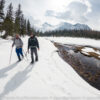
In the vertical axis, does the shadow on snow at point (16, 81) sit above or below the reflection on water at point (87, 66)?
above

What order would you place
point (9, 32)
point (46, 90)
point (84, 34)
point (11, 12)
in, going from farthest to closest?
point (84, 34)
point (11, 12)
point (9, 32)
point (46, 90)

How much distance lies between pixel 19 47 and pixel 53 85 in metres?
5.13

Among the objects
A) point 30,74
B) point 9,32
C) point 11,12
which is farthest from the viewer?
point 11,12

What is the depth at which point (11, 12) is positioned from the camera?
131 ft

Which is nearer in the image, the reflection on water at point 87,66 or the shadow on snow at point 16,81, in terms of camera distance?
the shadow on snow at point 16,81

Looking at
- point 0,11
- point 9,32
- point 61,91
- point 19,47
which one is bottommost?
point 61,91

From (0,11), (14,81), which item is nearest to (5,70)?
(14,81)

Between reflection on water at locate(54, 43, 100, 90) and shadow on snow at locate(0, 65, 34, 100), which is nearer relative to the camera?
shadow on snow at locate(0, 65, 34, 100)

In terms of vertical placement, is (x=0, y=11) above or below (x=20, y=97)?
above

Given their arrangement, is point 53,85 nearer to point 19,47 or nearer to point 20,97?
point 20,97

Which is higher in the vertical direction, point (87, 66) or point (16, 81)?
point (16, 81)

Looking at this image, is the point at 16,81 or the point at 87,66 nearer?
the point at 16,81

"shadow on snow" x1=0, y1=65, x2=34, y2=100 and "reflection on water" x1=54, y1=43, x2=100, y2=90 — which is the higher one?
"shadow on snow" x1=0, y1=65, x2=34, y2=100

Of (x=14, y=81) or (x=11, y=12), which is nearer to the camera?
(x=14, y=81)
